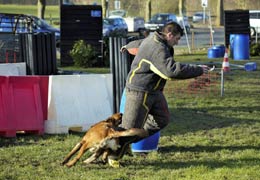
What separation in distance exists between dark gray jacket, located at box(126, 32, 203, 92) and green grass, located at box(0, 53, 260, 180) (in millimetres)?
993

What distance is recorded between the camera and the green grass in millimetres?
6133

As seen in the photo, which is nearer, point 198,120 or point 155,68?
point 155,68

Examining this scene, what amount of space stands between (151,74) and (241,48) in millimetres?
16478

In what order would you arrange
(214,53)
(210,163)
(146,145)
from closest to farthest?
(210,163) → (146,145) → (214,53)

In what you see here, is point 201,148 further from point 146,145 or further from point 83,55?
point 83,55

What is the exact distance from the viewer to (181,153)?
23.6 ft

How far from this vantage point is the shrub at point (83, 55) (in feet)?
62.5

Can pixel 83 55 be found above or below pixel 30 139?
above

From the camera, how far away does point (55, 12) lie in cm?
7462

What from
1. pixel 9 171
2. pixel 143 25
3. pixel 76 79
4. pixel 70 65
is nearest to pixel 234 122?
pixel 76 79

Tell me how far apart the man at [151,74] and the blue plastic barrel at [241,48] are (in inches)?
632

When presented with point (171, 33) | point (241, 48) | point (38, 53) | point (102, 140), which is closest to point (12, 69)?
point (38, 53)

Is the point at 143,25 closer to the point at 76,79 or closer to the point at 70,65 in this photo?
the point at 70,65

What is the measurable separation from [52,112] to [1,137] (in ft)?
2.75
